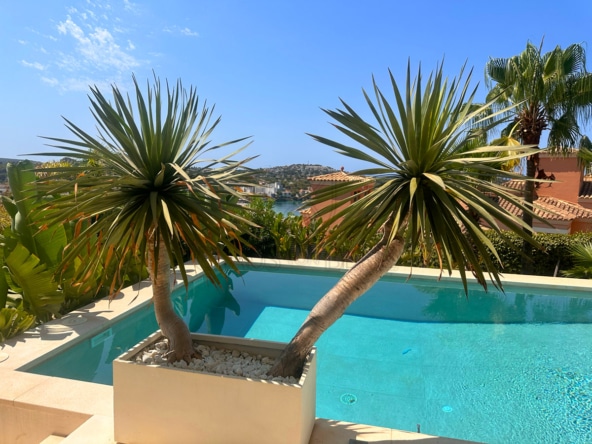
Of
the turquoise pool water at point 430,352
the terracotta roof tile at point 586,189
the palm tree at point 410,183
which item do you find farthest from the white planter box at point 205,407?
the terracotta roof tile at point 586,189

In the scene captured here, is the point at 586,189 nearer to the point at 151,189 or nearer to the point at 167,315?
the point at 167,315

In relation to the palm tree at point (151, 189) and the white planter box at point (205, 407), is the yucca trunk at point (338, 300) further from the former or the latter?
the palm tree at point (151, 189)

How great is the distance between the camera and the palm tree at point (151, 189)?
269cm

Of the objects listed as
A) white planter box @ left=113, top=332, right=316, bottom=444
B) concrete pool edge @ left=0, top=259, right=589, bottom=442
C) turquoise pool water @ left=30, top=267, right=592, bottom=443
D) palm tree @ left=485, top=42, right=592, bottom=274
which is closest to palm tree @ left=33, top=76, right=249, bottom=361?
white planter box @ left=113, top=332, right=316, bottom=444

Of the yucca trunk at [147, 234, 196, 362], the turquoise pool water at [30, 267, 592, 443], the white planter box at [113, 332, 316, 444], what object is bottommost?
the turquoise pool water at [30, 267, 592, 443]

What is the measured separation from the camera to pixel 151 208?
2.63 m

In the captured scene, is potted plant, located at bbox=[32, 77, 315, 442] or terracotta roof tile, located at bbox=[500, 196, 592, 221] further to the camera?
terracotta roof tile, located at bbox=[500, 196, 592, 221]

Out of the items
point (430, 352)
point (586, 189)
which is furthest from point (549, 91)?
point (586, 189)

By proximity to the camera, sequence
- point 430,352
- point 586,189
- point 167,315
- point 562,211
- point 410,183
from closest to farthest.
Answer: point 410,183
point 167,315
point 430,352
point 562,211
point 586,189

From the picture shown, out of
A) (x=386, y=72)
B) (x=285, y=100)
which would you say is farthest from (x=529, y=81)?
(x=386, y=72)

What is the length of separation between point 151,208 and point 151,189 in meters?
0.28

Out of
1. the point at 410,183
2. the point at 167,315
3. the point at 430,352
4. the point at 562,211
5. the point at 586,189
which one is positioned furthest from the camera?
the point at 586,189

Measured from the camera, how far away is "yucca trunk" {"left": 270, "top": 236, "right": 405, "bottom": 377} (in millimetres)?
2814

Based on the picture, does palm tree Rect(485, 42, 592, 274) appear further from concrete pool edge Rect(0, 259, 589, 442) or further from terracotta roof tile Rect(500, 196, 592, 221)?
concrete pool edge Rect(0, 259, 589, 442)
